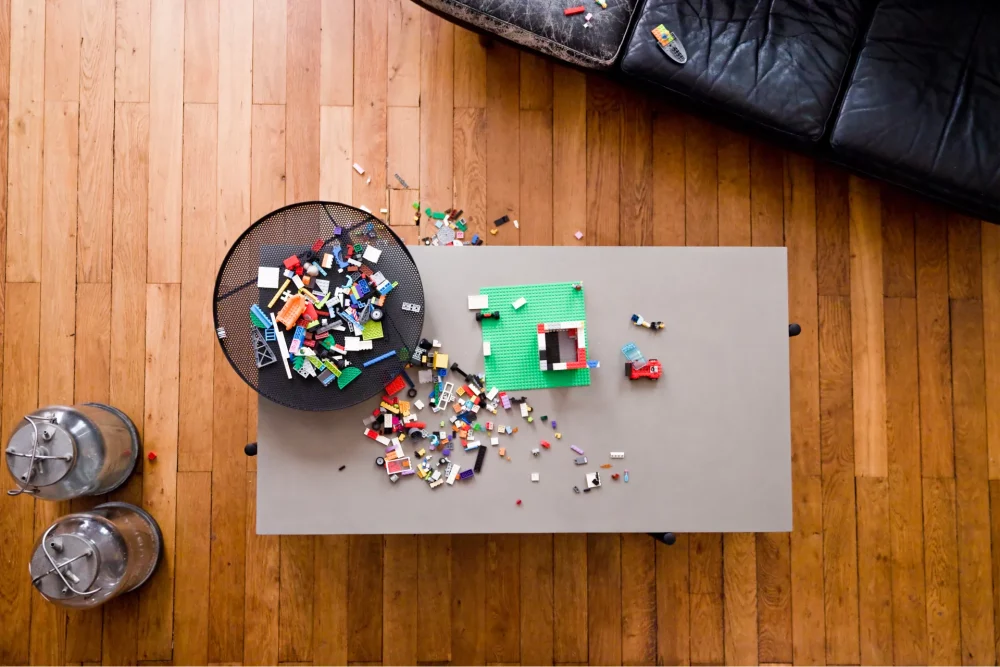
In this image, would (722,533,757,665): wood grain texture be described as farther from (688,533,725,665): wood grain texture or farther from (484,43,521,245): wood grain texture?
(484,43,521,245): wood grain texture

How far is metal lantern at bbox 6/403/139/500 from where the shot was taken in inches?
62.2

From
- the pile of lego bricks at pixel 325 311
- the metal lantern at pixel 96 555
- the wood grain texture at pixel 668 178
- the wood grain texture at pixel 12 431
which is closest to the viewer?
the pile of lego bricks at pixel 325 311

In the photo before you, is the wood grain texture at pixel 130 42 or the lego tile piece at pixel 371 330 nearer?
the lego tile piece at pixel 371 330

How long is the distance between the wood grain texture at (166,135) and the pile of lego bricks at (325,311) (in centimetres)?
82

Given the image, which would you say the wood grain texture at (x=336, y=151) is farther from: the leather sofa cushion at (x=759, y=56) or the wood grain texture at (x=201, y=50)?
the leather sofa cushion at (x=759, y=56)

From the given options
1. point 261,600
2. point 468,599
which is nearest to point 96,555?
point 261,600

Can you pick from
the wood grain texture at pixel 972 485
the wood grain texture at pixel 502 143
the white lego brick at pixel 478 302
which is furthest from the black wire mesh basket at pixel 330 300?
the wood grain texture at pixel 972 485

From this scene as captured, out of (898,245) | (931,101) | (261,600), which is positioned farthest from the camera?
(898,245)

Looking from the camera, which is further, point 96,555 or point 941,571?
point 941,571

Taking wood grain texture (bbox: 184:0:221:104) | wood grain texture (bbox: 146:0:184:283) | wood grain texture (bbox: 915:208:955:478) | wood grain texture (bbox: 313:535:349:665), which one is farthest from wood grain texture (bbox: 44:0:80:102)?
wood grain texture (bbox: 915:208:955:478)

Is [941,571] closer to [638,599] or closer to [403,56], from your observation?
[638,599]

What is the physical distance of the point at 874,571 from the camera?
190cm

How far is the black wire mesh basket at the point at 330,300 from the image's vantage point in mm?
1341

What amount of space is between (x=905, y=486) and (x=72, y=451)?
2.62 meters
